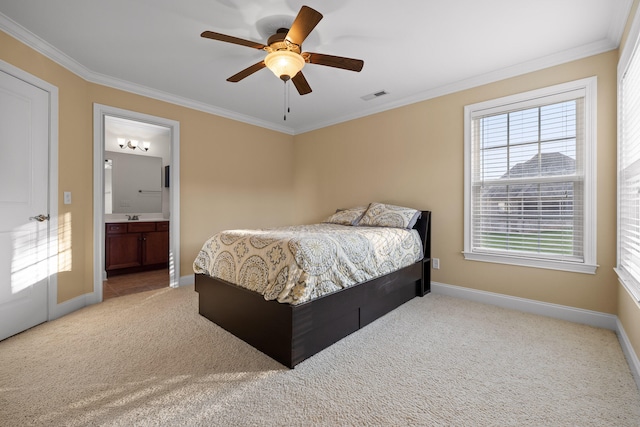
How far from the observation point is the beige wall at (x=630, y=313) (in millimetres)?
1776

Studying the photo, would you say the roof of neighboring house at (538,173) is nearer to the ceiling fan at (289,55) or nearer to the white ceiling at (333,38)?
the white ceiling at (333,38)

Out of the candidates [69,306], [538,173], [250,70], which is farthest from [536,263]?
[69,306]

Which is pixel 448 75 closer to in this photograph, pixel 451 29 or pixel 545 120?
pixel 451 29

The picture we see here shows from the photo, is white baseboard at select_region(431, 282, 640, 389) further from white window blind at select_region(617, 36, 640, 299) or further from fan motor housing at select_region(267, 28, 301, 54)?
fan motor housing at select_region(267, 28, 301, 54)

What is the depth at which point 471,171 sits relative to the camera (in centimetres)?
317

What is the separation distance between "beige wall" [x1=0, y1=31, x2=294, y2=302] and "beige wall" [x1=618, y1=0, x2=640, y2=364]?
417cm

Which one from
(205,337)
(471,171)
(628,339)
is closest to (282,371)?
(205,337)

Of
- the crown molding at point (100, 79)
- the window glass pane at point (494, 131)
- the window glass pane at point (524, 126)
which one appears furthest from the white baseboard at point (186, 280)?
the window glass pane at point (524, 126)

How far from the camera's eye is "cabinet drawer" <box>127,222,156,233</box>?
15.0 ft

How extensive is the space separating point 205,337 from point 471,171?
3.16 meters

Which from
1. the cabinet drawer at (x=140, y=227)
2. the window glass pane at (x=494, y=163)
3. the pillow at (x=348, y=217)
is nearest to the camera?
the window glass pane at (x=494, y=163)

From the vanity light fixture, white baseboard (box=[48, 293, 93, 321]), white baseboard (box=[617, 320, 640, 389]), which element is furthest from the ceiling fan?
the vanity light fixture

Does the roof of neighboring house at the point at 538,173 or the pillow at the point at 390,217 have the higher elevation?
the roof of neighboring house at the point at 538,173

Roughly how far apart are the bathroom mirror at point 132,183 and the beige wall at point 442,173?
285cm
